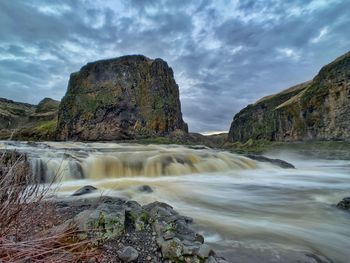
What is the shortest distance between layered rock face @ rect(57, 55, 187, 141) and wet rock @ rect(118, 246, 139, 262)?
188ft

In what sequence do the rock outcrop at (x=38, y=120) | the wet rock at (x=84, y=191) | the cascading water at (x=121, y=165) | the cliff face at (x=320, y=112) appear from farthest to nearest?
the rock outcrop at (x=38, y=120)
the cliff face at (x=320, y=112)
the cascading water at (x=121, y=165)
the wet rock at (x=84, y=191)

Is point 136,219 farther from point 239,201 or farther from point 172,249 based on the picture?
point 239,201

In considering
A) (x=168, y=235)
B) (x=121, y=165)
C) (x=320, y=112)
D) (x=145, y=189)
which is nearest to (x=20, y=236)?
(x=168, y=235)

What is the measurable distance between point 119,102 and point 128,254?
203ft

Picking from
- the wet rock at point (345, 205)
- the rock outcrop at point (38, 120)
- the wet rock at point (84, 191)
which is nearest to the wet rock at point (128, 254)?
the wet rock at point (84, 191)

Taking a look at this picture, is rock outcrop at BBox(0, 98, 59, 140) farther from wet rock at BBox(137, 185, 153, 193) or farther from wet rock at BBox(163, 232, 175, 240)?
wet rock at BBox(163, 232, 175, 240)

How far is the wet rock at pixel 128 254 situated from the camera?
11.0 feet

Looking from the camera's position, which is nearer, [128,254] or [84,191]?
[128,254]

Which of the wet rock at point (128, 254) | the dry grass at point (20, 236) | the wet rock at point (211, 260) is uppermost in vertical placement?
the dry grass at point (20, 236)

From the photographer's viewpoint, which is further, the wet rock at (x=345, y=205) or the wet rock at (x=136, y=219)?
the wet rock at (x=345, y=205)

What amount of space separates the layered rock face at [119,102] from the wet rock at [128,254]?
57.3 metres

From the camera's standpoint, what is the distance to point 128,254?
3393 mm

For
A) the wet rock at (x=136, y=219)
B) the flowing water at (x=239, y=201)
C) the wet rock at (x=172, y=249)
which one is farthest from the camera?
the flowing water at (x=239, y=201)

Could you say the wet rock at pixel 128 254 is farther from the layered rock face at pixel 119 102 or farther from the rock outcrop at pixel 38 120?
the rock outcrop at pixel 38 120
